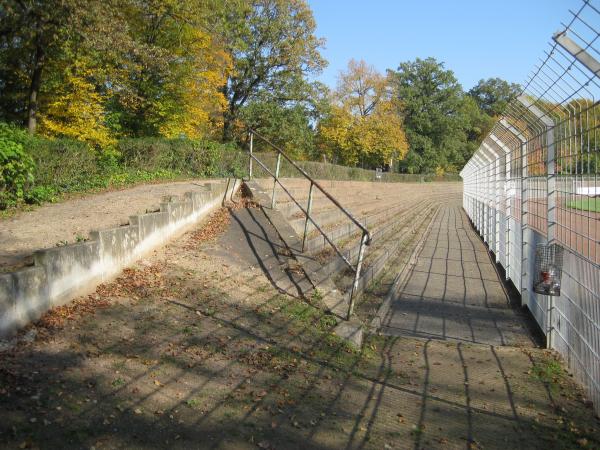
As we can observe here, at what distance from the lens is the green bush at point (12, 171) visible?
31.7ft

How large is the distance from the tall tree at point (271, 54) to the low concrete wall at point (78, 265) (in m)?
24.0

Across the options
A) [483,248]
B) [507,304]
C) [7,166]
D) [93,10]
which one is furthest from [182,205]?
[483,248]

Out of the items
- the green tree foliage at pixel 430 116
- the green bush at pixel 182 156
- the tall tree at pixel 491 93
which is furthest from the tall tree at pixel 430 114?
the green bush at pixel 182 156

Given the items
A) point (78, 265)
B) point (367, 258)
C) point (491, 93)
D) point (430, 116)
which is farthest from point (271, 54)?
point (491, 93)

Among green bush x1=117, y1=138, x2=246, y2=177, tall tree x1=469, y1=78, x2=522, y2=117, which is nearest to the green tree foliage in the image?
tall tree x1=469, y1=78, x2=522, y2=117

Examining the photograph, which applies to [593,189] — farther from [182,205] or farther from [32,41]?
[32,41]

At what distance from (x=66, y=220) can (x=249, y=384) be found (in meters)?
5.46

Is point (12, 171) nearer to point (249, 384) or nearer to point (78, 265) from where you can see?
point (78, 265)

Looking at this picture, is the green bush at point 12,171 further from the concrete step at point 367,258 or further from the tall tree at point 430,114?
the tall tree at point 430,114

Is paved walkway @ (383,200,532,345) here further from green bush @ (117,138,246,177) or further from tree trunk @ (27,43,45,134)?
tree trunk @ (27,43,45,134)

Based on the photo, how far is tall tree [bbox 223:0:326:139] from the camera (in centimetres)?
3184

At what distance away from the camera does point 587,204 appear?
4.96 m

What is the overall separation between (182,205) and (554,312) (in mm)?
5729

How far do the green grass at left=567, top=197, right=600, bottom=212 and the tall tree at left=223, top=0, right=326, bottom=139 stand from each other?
27.5 meters
